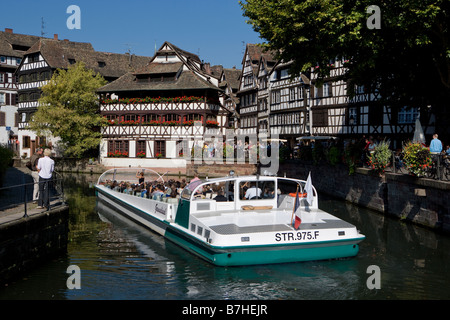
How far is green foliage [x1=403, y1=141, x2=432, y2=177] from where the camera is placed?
684 inches

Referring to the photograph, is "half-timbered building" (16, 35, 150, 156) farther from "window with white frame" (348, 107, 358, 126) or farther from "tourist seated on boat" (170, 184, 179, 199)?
"tourist seated on boat" (170, 184, 179, 199)

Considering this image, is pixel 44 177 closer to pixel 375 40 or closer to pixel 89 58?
pixel 375 40

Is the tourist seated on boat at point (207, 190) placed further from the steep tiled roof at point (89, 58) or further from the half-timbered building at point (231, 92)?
the steep tiled roof at point (89, 58)

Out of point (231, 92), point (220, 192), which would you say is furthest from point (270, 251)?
point (231, 92)

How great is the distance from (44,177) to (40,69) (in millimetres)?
46226

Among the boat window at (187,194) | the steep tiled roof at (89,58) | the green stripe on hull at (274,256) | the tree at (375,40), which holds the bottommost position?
the green stripe on hull at (274,256)

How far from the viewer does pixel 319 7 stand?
64.6ft

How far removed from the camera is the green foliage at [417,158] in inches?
684

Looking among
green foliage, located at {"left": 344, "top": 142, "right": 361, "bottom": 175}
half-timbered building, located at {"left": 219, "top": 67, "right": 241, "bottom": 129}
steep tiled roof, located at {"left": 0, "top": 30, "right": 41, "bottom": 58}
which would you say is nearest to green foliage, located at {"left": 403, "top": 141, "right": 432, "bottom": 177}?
green foliage, located at {"left": 344, "top": 142, "right": 361, "bottom": 175}

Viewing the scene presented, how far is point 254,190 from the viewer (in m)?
14.3

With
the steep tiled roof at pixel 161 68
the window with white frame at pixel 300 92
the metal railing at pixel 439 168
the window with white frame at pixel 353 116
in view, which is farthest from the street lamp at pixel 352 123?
the metal railing at pixel 439 168

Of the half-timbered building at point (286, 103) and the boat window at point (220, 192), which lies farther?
the half-timbered building at point (286, 103)
